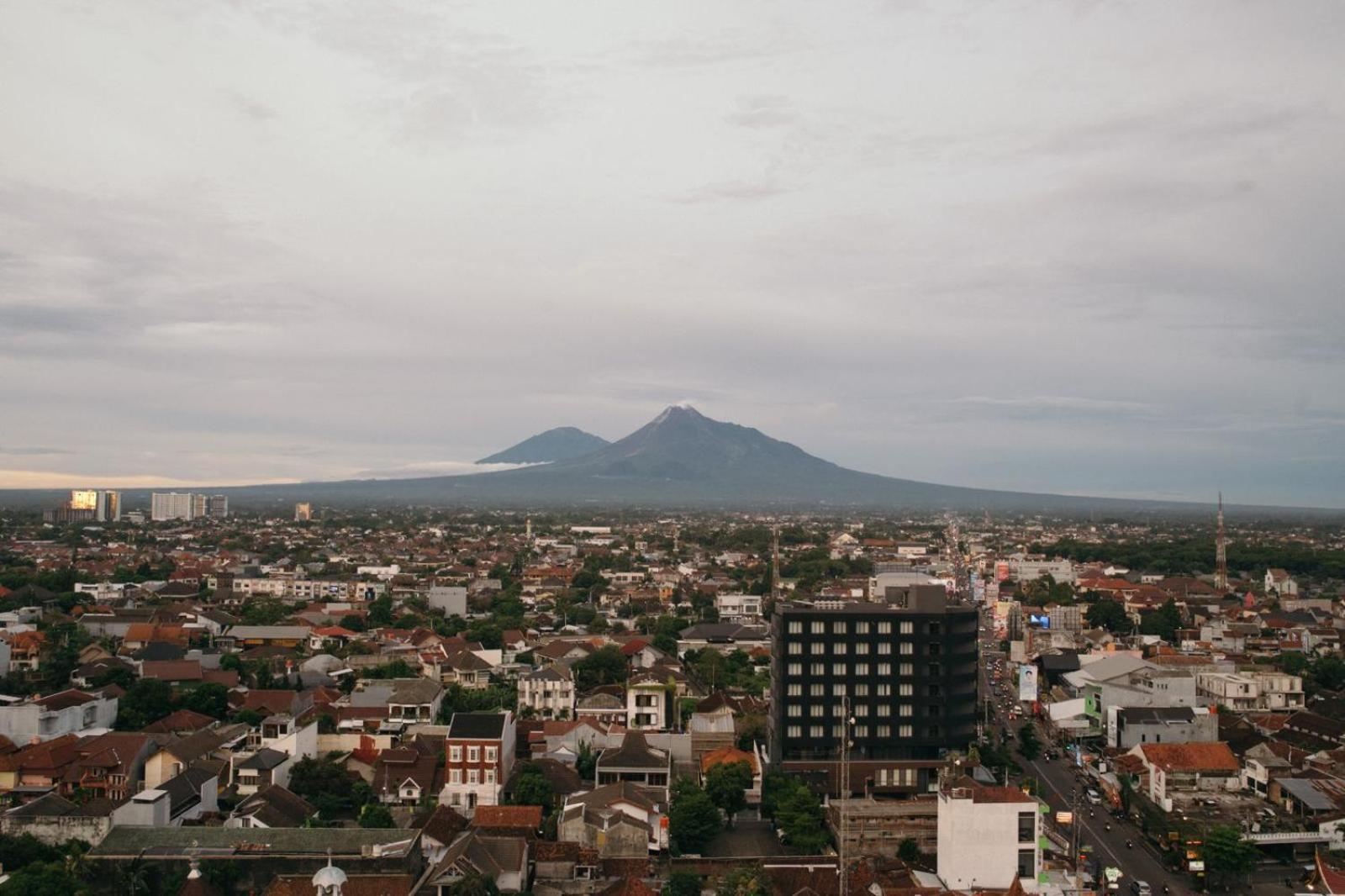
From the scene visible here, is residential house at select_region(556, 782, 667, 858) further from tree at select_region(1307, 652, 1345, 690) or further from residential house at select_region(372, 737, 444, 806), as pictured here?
tree at select_region(1307, 652, 1345, 690)

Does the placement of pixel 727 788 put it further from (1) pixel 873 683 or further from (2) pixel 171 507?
(2) pixel 171 507

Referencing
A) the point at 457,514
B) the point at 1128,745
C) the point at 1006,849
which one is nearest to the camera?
the point at 1006,849

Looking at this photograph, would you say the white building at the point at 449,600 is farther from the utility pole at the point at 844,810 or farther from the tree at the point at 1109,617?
the utility pole at the point at 844,810

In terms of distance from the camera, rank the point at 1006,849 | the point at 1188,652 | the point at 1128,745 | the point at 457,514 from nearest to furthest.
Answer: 1. the point at 1006,849
2. the point at 1128,745
3. the point at 1188,652
4. the point at 457,514

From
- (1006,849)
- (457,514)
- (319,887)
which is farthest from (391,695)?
(457,514)

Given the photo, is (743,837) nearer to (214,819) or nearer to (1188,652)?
(214,819)

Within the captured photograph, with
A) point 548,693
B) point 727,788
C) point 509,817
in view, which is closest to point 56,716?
point 509,817
